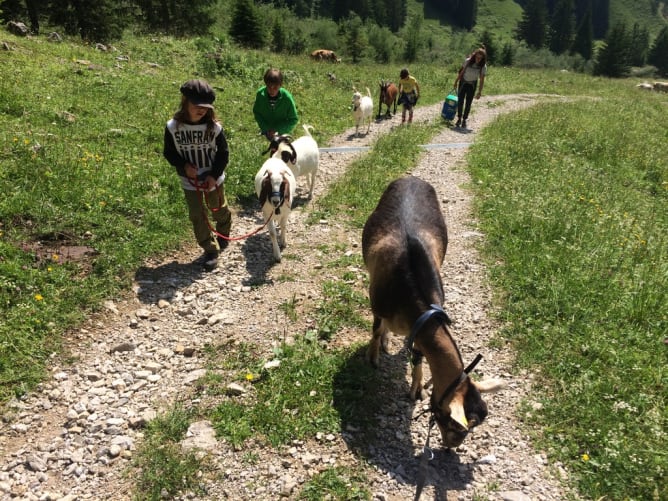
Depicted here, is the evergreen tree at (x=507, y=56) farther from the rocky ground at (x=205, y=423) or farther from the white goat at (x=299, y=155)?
the rocky ground at (x=205, y=423)

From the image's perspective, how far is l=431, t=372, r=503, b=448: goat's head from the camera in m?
3.12

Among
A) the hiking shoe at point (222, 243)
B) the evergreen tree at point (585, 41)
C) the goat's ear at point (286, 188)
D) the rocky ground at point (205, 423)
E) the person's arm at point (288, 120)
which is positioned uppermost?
the evergreen tree at point (585, 41)

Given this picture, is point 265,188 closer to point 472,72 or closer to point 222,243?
point 222,243

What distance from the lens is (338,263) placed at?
6574 millimetres

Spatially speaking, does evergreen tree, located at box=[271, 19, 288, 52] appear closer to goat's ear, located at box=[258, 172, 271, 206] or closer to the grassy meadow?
the grassy meadow

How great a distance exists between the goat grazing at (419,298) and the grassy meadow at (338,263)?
3.00 feet

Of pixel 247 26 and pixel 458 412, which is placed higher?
pixel 247 26

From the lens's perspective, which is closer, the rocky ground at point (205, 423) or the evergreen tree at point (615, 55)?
the rocky ground at point (205, 423)

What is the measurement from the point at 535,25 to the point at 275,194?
126 m

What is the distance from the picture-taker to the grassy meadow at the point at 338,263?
3906 mm

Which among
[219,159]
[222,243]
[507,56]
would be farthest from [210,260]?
[507,56]

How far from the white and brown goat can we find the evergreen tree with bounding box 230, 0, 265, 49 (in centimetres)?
3164

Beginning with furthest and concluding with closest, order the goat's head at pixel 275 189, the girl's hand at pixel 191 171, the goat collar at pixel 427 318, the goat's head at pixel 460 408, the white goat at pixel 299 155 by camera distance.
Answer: the white goat at pixel 299 155 < the goat's head at pixel 275 189 < the girl's hand at pixel 191 171 < the goat collar at pixel 427 318 < the goat's head at pixel 460 408

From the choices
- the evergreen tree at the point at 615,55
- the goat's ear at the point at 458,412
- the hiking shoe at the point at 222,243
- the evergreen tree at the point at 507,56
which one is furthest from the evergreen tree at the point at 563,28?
the goat's ear at the point at 458,412
